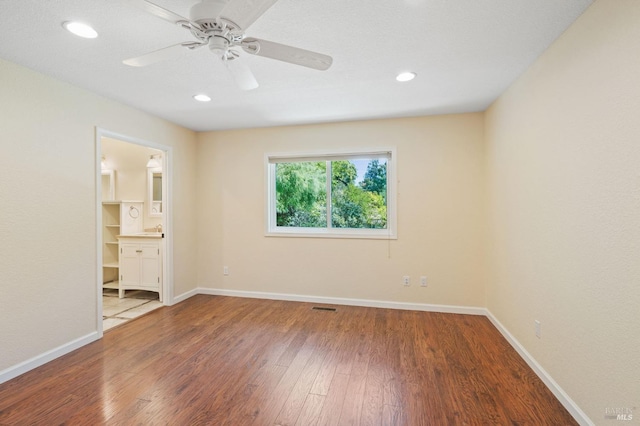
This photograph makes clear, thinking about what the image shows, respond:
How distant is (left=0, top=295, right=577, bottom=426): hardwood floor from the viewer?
1.79 meters

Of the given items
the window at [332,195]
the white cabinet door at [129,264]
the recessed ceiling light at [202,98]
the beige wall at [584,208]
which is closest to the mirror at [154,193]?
the white cabinet door at [129,264]

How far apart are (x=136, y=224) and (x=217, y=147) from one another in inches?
77.8

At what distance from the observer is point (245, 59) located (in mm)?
2166

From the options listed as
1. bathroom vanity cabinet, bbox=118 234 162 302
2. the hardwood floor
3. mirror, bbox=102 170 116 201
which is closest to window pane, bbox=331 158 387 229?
the hardwood floor

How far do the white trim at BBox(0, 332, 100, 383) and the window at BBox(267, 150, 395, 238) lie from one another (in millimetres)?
2215

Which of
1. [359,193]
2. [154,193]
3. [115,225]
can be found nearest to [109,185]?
[115,225]

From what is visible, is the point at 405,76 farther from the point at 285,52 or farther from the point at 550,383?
the point at 550,383

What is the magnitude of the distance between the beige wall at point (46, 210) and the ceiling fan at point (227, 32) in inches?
56.4

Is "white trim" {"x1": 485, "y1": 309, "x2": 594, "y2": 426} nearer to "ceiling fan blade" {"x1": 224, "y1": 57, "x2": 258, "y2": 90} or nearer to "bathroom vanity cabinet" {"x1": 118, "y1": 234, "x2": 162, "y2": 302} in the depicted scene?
"ceiling fan blade" {"x1": 224, "y1": 57, "x2": 258, "y2": 90}

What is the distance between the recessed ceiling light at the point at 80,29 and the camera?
172cm

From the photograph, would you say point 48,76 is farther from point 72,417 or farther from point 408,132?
point 408,132

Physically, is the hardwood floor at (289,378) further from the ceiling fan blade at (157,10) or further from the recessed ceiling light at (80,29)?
the recessed ceiling light at (80,29)

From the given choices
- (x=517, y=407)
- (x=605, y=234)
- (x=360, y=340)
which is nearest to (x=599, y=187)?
(x=605, y=234)

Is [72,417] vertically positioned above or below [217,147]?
below
